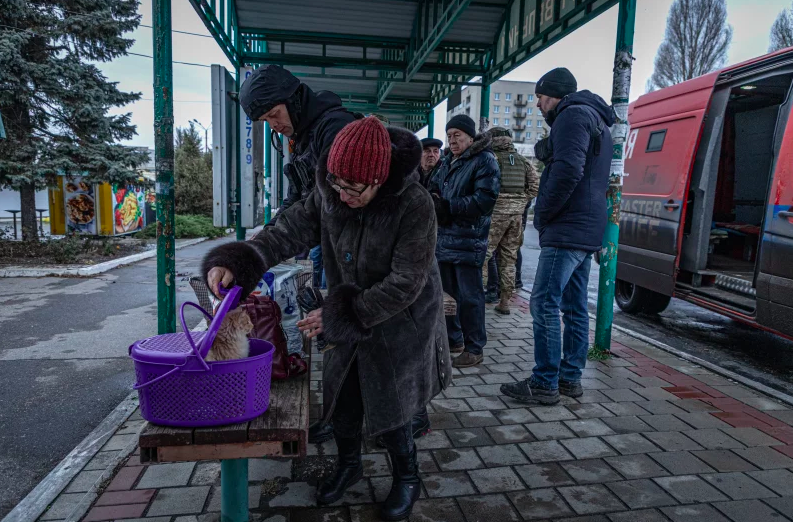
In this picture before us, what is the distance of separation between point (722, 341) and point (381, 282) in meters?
5.57

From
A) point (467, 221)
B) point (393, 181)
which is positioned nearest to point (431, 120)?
point (467, 221)

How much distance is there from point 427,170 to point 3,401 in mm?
4656

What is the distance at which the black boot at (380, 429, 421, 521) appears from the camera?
2.39 m

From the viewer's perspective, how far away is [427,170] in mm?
6406

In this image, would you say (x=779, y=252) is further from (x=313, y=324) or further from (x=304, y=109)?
(x=313, y=324)

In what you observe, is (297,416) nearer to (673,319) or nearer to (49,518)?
(49,518)

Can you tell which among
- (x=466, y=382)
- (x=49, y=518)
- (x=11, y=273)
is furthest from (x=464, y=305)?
(x=11, y=273)

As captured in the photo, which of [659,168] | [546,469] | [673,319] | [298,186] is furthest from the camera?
[673,319]

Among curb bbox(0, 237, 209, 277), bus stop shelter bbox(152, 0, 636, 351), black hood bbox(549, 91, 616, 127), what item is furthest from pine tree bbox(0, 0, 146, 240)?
black hood bbox(549, 91, 616, 127)

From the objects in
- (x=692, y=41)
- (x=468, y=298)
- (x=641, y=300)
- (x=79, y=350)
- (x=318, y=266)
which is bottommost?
(x=79, y=350)

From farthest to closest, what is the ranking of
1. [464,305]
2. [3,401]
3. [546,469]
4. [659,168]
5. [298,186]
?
[659,168], [464,305], [3,401], [298,186], [546,469]

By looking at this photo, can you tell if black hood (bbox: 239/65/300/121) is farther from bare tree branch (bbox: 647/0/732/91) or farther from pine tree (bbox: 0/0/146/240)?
bare tree branch (bbox: 647/0/732/91)

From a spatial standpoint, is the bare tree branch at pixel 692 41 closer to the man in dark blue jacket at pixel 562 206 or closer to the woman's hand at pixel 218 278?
the man in dark blue jacket at pixel 562 206

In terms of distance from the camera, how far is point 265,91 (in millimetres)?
2820
